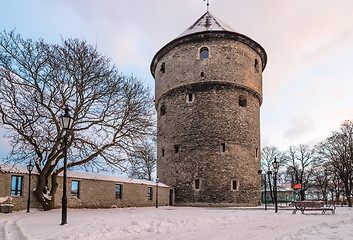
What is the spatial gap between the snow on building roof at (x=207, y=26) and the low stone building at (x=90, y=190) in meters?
12.8

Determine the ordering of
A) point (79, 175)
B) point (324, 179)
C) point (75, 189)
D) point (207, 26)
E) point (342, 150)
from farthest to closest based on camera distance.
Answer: point (324, 179)
point (342, 150)
point (207, 26)
point (79, 175)
point (75, 189)

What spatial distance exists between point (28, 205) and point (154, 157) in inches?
799

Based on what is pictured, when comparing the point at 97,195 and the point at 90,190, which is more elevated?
the point at 90,190

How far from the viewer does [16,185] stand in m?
14.0

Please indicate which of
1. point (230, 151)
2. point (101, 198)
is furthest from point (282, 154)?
point (101, 198)

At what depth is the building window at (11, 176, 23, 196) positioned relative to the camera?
13.8 metres

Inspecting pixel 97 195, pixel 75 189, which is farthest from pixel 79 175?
pixel 97 195

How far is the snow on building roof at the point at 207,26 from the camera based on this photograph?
24.6 metres

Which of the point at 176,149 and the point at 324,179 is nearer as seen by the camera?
the point at 176,149

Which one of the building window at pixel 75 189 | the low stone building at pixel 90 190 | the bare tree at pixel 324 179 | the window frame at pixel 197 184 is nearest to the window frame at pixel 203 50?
the window frame at pixel 197 184

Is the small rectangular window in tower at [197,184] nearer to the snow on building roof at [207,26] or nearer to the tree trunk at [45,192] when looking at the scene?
the tree trunk at [45,192]

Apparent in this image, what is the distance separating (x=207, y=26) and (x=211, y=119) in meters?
8.03

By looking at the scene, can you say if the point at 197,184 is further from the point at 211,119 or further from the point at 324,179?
the point at 324,179

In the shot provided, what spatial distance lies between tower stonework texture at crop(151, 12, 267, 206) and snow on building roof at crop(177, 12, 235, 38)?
0.09 metres
